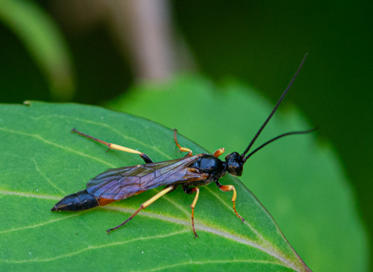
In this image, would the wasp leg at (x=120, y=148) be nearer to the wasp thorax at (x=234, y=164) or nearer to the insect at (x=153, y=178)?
the insect at (x=153, y=178)

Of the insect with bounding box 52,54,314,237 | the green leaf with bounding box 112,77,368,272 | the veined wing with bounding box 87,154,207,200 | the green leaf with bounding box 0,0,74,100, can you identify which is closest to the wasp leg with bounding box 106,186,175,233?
the insect with bounding box 52,54,314,237

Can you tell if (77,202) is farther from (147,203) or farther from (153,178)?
(153,178)

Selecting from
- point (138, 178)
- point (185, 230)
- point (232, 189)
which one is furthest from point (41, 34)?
point (185, 230)

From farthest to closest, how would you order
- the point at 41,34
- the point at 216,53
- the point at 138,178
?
the point at 216,53, the point at 41,34, the point at 138,178

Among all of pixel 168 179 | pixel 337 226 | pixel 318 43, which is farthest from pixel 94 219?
pixel 318 43

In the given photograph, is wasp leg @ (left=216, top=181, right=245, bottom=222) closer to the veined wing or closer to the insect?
the insect

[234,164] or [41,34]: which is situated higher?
[234,164]
